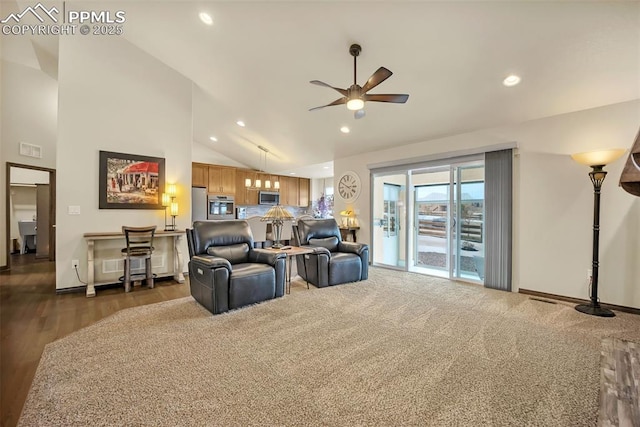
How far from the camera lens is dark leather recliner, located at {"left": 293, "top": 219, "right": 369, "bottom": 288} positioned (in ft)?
13.7

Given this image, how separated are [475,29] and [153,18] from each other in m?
4.05

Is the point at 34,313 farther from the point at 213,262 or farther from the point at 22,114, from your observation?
the point at 22,114

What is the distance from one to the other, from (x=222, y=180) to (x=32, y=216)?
16.6ft

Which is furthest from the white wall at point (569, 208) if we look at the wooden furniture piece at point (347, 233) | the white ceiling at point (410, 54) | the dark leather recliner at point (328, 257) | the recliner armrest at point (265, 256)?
the recliner armrest at point (265, 256)

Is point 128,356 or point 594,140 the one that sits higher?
point 594,140

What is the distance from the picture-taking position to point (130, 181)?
4445 millimetres

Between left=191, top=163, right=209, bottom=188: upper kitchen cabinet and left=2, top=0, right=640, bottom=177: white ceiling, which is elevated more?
left=2, top=0, right=640, bottom=177: white ceiling

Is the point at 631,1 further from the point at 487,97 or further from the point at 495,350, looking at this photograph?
the point at 495,350

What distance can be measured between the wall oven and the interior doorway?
3338mm

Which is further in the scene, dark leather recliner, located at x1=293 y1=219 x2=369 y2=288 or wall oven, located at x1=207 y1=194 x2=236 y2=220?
wall oven, located at x1=207 y1=194 x2=236 y2=220

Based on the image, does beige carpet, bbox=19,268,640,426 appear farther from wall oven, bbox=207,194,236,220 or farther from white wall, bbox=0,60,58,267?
wall oven, bbox=207,194,236,220

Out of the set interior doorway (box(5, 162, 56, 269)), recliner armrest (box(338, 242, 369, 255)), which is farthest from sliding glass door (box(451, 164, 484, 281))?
interior doorway (box(5, 162, 56, 269))

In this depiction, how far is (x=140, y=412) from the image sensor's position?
1553 millimetres

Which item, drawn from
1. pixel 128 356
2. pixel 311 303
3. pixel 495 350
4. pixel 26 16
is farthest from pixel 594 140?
pixel 26 16
